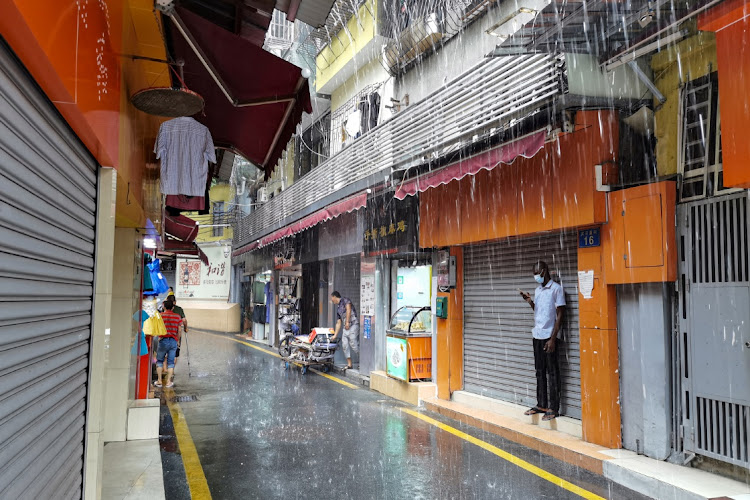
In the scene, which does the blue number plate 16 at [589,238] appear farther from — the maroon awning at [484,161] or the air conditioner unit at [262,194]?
the air conditioner unit at [262,194]

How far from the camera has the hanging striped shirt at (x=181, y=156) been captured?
6.43 metres

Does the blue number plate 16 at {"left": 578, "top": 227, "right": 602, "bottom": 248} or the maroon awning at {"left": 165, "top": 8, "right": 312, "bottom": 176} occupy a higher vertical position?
the maroon awning at {"left": 165, "top": 8, "right": 312, "bottom": 176}

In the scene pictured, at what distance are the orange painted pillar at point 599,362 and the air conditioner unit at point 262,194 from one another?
23129 mm

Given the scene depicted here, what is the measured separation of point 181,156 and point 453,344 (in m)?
6.01

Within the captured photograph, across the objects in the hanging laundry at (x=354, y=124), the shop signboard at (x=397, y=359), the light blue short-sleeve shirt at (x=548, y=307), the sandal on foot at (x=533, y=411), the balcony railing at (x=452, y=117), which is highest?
the hanging laundry at (x=354, y=124)

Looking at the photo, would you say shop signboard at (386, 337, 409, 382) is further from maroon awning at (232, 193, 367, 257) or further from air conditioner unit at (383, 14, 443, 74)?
air conditioner unit at (383, 14, 443, 74)

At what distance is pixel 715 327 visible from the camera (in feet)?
19.5

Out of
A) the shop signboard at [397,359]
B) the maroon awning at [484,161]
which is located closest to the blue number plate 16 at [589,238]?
the maroon awning at [484,161]

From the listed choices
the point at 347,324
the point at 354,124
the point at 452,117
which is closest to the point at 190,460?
the point at 452,117

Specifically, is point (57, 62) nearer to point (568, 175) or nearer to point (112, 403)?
point (112, 403)

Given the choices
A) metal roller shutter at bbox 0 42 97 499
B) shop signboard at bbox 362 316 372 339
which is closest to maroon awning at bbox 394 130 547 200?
shop signboard at bbox 362 316 372 339

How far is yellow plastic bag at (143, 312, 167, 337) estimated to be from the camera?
9594 millimetres

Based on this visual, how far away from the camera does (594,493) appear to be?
575 centimetres

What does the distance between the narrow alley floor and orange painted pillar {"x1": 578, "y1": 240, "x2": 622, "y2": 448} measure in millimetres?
680
